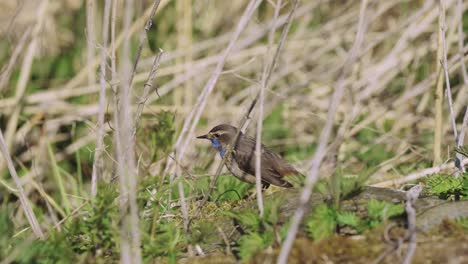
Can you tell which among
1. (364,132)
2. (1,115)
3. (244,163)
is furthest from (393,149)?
(1,115)

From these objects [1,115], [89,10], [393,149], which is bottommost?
[393,149]

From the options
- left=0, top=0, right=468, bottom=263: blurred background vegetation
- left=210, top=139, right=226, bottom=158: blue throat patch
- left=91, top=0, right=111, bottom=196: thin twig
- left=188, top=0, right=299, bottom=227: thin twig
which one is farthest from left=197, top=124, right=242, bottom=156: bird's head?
left=188, top=0, right=299, bottom=227: thin twig

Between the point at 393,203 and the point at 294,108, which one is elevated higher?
the point at 393,203

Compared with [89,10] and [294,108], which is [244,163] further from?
[294,108]

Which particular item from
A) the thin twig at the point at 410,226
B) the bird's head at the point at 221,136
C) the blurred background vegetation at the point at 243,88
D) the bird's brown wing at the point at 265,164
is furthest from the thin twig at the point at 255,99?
the bird's head at the point at 221,136

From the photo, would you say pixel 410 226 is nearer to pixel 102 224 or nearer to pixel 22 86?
pixel 102 224

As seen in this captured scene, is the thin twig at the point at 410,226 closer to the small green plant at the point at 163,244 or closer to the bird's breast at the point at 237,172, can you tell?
the small green plant at the point at 163,244

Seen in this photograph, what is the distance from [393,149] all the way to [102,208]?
391cm

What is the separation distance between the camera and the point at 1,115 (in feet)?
22.7

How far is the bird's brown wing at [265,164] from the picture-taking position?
4.89 meters

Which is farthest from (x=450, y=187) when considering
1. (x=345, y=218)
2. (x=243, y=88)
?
(x=243, y=88)

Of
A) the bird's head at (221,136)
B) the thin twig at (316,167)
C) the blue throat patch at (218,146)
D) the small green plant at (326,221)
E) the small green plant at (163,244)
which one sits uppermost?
the thin twig at (316,167)

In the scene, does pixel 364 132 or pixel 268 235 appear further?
pixel 364 132

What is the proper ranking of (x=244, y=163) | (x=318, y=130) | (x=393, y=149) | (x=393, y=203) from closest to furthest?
(x=393, y=203) < (x=244, y=163) < (x=393, y=149) < (x=318, y=130)
